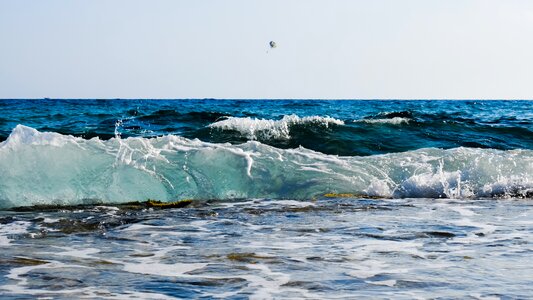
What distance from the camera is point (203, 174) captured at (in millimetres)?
8578

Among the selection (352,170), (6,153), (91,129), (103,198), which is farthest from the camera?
(91,129)

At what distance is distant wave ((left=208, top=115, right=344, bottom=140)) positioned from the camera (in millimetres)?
13617

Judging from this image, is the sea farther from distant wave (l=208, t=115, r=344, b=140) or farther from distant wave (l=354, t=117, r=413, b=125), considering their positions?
distant wave (l=354, t=117, r=413, b=125)

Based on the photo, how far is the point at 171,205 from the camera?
7012 millimetres

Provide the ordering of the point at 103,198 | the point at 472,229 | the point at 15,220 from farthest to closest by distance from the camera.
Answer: the point at 103,198 → the point at 15,220 → the point at 472,229

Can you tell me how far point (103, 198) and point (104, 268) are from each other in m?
3.76

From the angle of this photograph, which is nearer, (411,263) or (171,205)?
(411,263)

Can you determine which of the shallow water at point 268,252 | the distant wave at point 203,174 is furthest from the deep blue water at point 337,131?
the shallow water at point 268,252

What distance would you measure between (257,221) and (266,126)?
26.8 feet

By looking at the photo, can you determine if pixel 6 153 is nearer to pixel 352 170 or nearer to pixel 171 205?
pixel 171 205

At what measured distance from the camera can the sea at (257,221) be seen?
3758 millimetres

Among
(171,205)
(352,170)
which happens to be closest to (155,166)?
(171,205)

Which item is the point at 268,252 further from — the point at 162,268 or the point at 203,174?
the point at 203,174

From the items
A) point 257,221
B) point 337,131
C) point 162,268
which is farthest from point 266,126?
point 162,268
